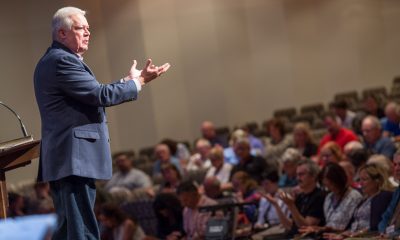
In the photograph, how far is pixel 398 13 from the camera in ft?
54.8

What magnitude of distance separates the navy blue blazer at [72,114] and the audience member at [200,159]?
19.9 ft

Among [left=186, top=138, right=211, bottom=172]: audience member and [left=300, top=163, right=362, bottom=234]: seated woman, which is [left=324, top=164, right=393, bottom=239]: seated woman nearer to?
[left=300, top=163, right=362, bottom=234]: seated woman

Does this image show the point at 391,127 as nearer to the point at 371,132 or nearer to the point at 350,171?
the point at 371,132

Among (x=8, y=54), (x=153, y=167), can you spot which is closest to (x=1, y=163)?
(x=153, y=167)

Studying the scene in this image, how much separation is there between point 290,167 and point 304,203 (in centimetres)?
122

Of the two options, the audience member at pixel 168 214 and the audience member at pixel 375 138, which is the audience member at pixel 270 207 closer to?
the audience member at pixel 168 214

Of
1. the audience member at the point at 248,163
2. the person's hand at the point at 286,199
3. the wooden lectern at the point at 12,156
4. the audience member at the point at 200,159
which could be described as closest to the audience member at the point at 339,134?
the audience member at the point at 248,163

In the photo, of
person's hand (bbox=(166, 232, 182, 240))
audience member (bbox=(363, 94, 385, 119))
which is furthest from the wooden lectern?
audience member (bbox=(363, 94, 385, 119))

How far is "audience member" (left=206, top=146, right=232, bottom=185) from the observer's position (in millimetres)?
9211

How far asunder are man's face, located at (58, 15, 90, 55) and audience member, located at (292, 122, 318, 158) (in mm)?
5673

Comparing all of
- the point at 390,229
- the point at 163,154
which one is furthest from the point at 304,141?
the point at 390,229

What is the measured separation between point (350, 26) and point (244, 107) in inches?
116

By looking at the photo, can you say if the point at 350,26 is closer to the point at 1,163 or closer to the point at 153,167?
the point at 153,167

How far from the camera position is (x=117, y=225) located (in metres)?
7.57
